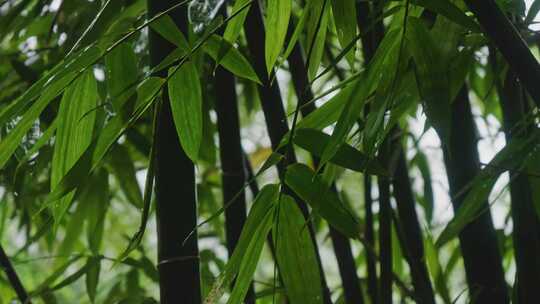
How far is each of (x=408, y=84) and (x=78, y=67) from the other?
0.74 feet

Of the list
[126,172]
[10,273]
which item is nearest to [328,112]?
[10,273]

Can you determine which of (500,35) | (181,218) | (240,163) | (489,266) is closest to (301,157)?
(240,163)

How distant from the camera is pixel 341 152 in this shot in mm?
499

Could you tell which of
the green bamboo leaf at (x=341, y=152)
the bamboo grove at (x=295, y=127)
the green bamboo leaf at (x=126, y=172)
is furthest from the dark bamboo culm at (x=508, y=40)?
the green bamboo leaf at (x=126, y=172)

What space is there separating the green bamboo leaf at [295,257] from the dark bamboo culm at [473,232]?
0.18 m

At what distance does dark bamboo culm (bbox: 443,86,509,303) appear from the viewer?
0.64 m

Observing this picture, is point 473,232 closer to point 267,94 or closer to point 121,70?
point 267,94

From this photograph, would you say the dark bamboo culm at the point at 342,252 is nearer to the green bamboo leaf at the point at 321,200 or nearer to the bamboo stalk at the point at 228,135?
the bamboo stalk at the point at 228,135

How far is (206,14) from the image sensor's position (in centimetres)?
63

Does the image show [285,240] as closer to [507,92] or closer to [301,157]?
[507,92]

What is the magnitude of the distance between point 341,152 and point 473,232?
214 millimetres

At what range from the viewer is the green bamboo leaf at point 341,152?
18.6 inches

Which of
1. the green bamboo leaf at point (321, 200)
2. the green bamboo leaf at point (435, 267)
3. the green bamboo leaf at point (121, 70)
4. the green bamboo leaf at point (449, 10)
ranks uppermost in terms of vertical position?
the green bamboo leaf at point (121, 70)

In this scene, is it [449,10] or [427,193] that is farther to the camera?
[427,193]
